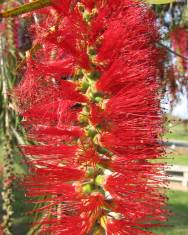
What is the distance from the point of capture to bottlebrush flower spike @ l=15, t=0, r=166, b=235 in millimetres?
1002

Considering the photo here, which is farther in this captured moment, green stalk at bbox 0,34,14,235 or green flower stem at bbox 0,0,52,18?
green stalk at bbox 0,34,14,235

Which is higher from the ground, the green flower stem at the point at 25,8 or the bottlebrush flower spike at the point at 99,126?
the green flower stem at the point at 25,8

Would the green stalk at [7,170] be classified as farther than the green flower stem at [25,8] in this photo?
Yes

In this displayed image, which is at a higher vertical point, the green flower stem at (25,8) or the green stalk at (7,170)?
the green flower stem at (25,8)

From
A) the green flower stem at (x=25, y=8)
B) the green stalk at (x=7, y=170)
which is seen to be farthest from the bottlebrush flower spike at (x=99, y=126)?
the green stalk at (x=7, y=170)

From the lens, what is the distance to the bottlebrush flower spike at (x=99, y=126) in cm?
100

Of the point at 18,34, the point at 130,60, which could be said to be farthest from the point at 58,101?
the point at 18,34

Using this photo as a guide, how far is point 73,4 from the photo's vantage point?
105 cm

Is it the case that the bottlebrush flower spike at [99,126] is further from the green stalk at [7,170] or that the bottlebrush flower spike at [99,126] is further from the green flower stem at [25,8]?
the green stalk at [7,170]

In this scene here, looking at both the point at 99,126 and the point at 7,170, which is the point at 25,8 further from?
the point at 7,170

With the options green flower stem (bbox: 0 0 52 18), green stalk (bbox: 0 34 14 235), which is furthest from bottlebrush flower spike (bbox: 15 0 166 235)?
green stalk (bbox: 0 34 14 235)

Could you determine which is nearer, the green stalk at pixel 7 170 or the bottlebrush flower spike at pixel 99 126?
the bottlebrush flower spike at pixel 99 126

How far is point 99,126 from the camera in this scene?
3.30 feet

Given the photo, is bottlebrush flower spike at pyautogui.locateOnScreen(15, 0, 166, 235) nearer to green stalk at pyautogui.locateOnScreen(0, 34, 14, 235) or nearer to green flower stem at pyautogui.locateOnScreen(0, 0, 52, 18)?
green flower stem at pyautogui.locateOnScreen(0, 0, 52, 18)
